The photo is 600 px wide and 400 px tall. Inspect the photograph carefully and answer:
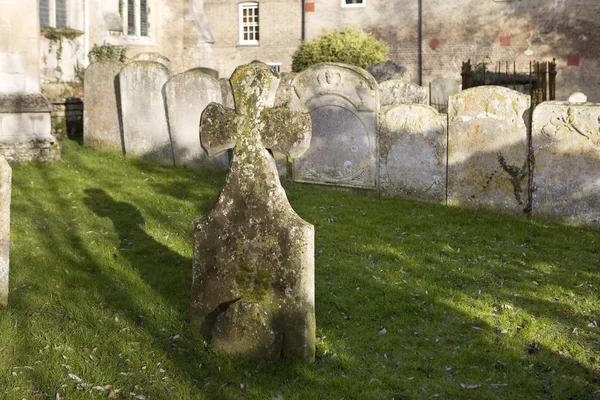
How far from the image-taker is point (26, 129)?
14312 mm

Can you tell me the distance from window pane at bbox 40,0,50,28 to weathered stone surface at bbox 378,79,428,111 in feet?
33.6

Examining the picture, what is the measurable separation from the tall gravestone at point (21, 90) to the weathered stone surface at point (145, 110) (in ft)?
4.71

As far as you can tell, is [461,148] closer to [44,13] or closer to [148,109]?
[148,109]

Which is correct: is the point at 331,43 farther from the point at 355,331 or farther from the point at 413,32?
the point at 355,331

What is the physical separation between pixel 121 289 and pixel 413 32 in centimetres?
2489

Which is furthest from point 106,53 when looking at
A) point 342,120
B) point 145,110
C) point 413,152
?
point 413,152

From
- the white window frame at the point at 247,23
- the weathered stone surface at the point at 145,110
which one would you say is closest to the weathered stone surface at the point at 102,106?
the weathered stone surface at the point at 145,110

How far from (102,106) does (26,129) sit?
1640 millimetres

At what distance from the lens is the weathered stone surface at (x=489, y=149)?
10758 millimetres

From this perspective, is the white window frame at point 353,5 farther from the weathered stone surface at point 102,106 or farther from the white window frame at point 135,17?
the weathered stone surface at point 102,106

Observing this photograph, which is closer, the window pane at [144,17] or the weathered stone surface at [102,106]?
the weathered stone surface at [102,106]

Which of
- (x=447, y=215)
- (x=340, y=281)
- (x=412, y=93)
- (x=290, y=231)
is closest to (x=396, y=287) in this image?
(x=340, y=281)

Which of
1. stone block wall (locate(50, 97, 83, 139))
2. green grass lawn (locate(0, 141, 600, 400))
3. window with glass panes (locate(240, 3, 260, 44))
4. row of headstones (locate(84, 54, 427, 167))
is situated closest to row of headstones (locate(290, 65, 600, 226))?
green grass lawn (locate(0, 141, 600, 400))

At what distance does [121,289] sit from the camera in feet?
23.9
